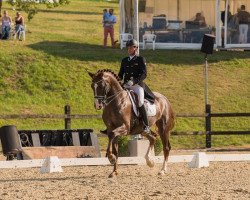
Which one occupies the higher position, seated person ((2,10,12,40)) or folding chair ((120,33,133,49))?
seated person ((2,10,12,40))

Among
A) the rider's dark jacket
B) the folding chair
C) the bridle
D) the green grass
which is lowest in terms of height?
the green grass

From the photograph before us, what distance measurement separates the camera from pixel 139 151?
2267cm

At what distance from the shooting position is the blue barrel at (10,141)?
869 inches

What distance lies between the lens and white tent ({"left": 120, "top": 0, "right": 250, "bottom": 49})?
134 ft

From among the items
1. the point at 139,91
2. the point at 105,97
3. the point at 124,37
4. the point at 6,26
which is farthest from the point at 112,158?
the point at 6,26

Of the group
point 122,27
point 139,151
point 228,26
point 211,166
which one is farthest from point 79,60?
point 211,166

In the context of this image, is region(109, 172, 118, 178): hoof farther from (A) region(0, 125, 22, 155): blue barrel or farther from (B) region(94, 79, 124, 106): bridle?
(A) region(0, 125, 22, 155): blue barrel

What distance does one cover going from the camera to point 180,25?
40.8 metres

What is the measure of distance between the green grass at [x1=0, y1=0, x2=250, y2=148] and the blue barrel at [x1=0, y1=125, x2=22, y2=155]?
25.9 ft

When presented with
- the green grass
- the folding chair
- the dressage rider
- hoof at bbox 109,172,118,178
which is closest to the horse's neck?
the dressage rider

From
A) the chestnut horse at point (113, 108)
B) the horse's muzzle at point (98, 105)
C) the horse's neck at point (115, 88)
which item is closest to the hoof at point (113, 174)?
the chestnut horse at point (113, 108)

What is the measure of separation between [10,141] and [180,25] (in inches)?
776

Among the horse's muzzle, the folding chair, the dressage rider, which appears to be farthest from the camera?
the folding chair

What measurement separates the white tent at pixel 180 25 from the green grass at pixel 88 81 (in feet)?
2.24
